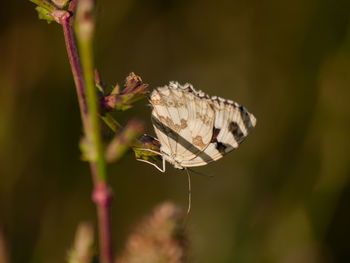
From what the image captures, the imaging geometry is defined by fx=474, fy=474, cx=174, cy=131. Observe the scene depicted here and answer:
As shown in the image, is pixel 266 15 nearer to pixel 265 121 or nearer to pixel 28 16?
pixel 265 121

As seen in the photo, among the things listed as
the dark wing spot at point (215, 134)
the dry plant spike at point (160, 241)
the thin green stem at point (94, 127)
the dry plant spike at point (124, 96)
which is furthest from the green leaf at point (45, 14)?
the dark wing spot at point (215, 134)

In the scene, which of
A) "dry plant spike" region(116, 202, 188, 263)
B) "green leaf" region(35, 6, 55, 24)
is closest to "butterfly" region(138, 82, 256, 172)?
"dry plant spike" region(116, 202, 188, 263)

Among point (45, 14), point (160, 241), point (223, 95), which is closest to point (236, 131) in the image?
point (160, 241)

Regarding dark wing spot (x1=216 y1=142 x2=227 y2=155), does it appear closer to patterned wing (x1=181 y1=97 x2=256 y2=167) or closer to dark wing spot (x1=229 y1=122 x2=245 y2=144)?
A: patterned wing (x1=181 y1=97 x2=256 y2=167)

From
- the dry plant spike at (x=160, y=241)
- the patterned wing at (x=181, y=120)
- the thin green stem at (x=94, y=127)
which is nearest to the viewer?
the thin green stem at (x=94, y=127)

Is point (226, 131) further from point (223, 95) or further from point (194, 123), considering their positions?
point (223, 95)

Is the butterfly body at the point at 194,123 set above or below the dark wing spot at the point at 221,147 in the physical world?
above

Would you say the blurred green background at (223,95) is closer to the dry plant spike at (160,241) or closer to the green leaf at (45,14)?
the dry plant spike at (160,241)
